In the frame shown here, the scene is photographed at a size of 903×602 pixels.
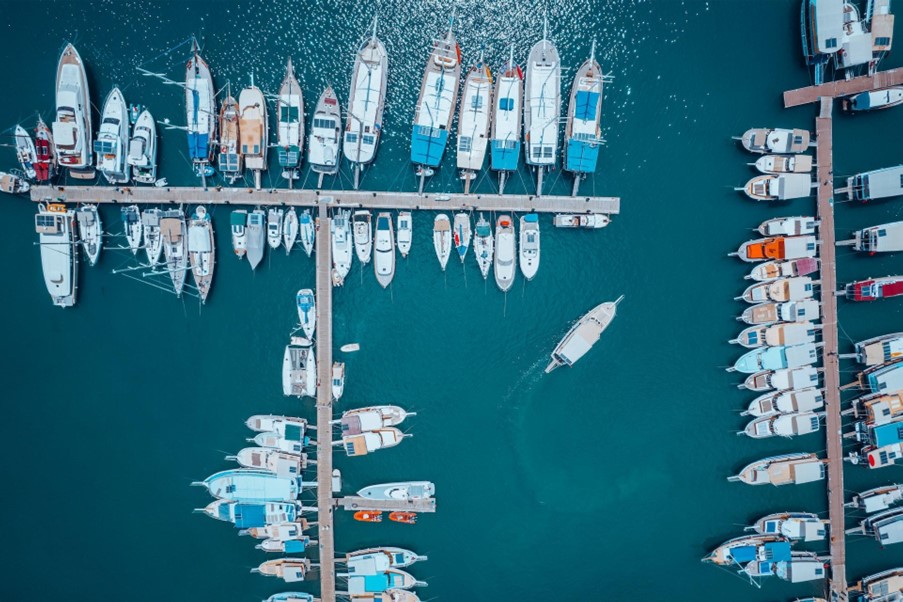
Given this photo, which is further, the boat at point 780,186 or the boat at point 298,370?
the boat at point 298,370

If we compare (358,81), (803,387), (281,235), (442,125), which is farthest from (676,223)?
(281,235)

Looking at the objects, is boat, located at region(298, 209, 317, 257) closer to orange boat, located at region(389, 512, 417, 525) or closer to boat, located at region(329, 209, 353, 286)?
boat, located at region(329, 209, 353, 286)

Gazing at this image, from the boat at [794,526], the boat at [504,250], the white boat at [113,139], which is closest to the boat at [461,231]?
the boat at [504,250]

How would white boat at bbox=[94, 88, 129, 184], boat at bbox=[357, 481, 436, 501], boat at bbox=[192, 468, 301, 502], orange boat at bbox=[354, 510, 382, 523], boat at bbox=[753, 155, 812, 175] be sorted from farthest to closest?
1. orange boat at bbox=[354, 510, 382, 523]
2. boat at bbox=[357, 481, 436, 501]
3. boat at bbox=[192, 468, 301, 502]
4. boat at bbox=[753, 155, 812, 175]
5. white boat at bbox=[94, 88, 129, 184]

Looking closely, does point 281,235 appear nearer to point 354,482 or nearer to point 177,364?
point 177,364

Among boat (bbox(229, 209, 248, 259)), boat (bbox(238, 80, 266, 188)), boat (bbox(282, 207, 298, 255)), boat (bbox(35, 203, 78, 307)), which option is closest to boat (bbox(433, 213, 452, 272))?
boat (bbox(282, 207, 298, 255))

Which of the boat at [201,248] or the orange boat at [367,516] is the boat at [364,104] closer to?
the boat at [201,248]

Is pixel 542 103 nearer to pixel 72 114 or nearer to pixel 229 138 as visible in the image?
pixel 229 138

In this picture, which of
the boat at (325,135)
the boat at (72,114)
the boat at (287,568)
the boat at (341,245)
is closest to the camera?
the boat at (72,114)
